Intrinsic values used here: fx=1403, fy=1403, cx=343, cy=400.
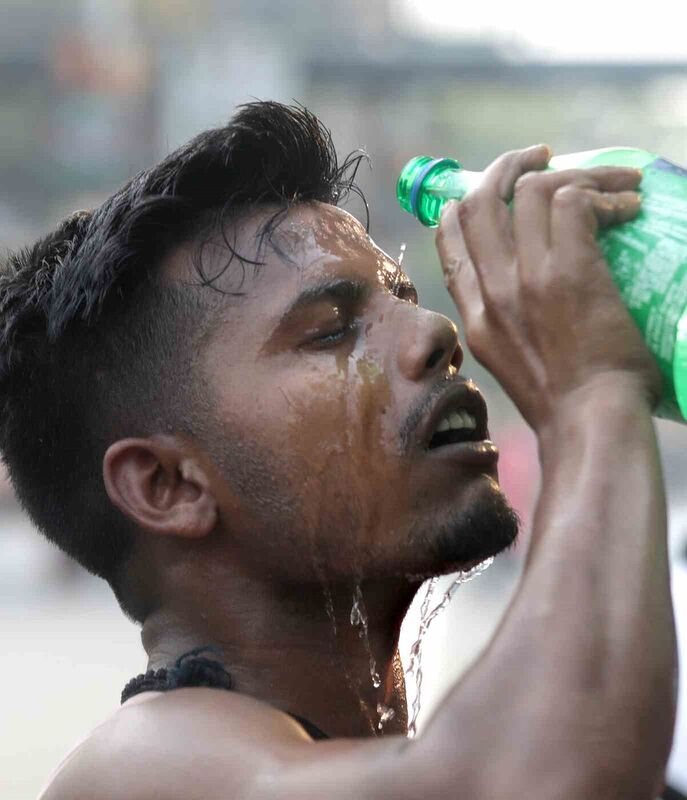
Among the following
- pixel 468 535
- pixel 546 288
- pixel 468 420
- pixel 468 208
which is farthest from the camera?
pixel 468 420

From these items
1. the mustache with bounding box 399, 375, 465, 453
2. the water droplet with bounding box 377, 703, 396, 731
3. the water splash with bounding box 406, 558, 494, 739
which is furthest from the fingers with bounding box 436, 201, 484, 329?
the water droplet with bounding box 377, 703, 396, 731

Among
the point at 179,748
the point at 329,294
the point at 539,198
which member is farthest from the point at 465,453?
the point at 179,748

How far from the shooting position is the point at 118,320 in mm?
2158

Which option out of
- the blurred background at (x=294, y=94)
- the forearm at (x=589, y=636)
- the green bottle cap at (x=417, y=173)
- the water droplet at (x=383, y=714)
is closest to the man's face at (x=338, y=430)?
the green bottle cap at (x=417, y=173)

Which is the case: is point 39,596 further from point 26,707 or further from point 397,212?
point 397,212

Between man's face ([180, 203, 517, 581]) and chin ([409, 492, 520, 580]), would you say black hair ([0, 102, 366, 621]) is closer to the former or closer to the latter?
man's face ([180, 203, 517, 581])

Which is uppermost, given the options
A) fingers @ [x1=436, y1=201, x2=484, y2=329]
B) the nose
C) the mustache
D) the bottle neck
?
the bottle neck

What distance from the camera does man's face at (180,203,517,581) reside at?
6.34ft

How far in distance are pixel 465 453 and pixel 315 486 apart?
0.71 feet

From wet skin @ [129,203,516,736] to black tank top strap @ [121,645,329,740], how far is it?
0.04 m

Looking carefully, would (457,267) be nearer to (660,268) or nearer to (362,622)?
(660,268)

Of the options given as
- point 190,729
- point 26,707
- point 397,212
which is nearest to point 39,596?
point 26,707

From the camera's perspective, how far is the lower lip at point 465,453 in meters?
1.94

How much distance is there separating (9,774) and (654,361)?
6.07 m
